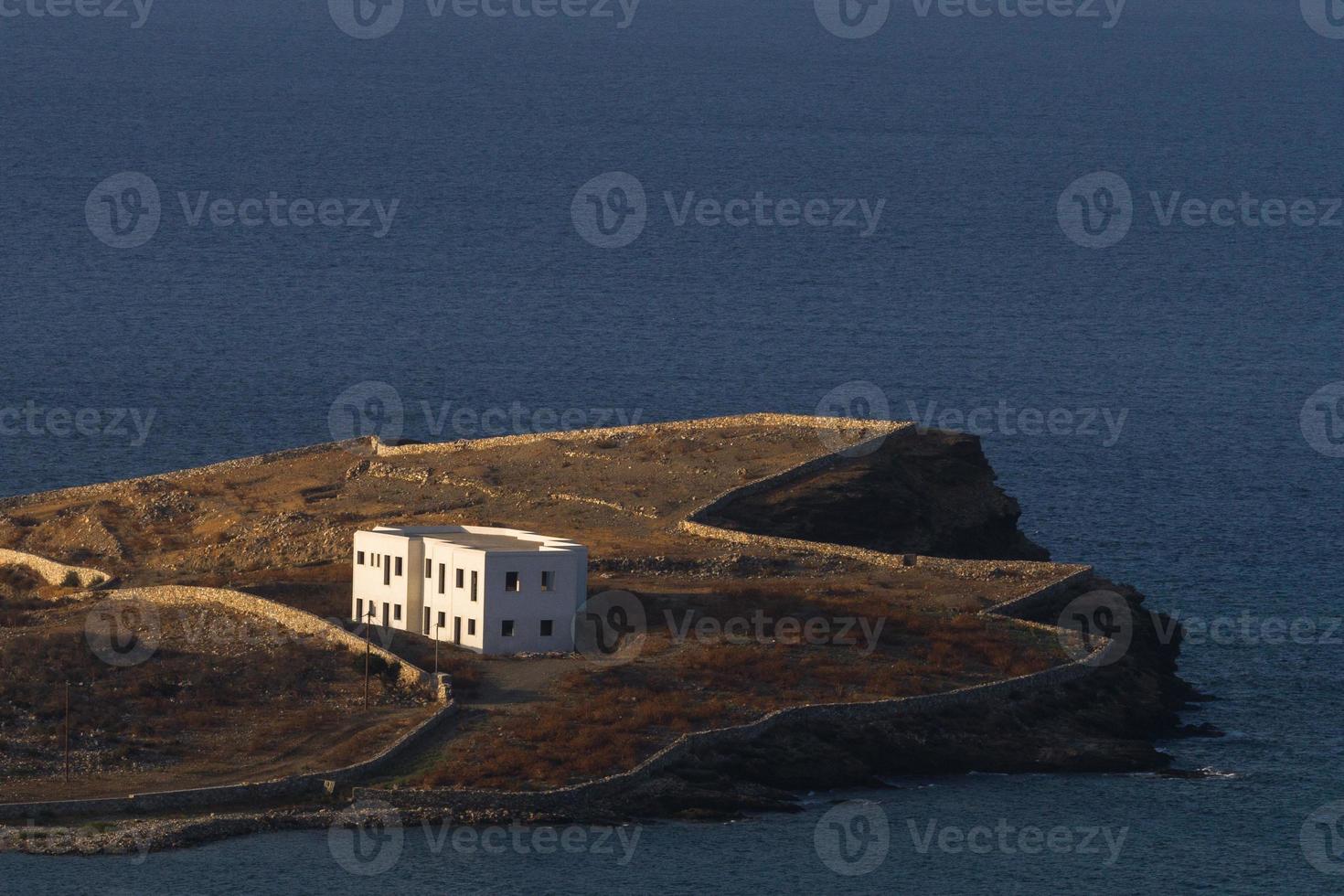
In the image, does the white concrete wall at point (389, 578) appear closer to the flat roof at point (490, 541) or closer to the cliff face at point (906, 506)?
the flat roof at point (490, 541)

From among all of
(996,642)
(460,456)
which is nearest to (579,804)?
(996,642)

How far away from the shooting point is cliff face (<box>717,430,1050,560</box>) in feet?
367

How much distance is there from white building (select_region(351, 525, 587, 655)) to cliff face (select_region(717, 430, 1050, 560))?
17462 millimetres

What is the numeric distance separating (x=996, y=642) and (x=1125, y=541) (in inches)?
1410

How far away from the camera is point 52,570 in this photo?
368ft

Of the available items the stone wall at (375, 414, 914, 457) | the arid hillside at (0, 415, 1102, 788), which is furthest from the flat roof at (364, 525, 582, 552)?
the stone wall at (375, 414, 914, 457)

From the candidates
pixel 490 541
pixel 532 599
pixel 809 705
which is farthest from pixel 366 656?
pixel 809 705

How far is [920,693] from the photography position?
304ft

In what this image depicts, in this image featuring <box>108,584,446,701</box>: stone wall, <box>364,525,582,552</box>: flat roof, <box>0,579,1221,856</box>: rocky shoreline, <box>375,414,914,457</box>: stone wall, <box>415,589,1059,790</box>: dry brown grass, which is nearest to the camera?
<box>0,579,1221,856</box>: rocky shoreline

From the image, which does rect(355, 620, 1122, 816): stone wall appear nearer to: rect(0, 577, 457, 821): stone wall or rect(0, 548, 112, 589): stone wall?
rect(0, 577, 457, 821): stone wall

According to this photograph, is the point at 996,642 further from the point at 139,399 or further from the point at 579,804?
the point at 139,399

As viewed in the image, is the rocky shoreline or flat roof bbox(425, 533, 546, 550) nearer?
the rocky shoreline

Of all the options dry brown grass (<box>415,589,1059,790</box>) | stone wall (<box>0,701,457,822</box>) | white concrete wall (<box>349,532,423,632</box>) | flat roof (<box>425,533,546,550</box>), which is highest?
flat roof (<box>425,533,546,550</box>)

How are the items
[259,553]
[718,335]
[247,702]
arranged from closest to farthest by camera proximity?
[247,702] < [259,553] < [718,335]
